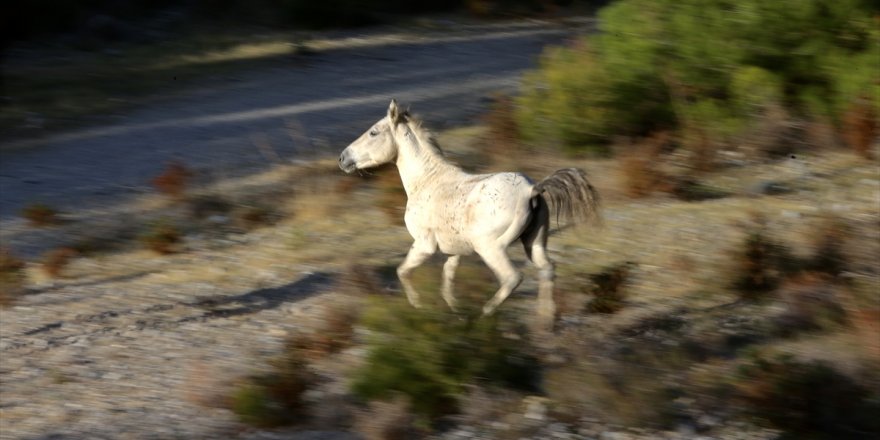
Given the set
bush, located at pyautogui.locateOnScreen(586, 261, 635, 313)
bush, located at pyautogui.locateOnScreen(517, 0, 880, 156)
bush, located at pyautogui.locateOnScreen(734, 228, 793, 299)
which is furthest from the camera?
bush, located at pyautogui.locateOnScreen(517, 0, 880, 156)

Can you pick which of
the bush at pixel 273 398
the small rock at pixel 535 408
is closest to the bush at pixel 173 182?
the bush at pixel 273 398

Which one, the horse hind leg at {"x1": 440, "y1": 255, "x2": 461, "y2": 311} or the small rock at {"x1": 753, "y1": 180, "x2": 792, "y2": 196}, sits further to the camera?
the small rock at {"x1": 753, "y1": 180, "x2": 792, "y2": 196}

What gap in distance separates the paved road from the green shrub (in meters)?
6.41

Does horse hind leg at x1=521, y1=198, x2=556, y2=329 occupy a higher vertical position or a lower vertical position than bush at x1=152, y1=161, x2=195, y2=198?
higher

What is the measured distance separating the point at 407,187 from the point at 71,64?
13.3 m

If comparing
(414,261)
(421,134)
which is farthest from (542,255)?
(421,134)

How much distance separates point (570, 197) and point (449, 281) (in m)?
0.96

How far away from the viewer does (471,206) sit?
7.53 m

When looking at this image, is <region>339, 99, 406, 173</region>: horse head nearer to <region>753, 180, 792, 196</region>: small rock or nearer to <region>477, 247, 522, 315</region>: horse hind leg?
<region>477, 247, 522, 315</region>: horse hind leg

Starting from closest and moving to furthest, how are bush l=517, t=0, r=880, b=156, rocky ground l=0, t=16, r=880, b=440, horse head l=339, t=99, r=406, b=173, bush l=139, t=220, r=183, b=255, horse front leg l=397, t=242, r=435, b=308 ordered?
rocky ground l=0, t=16, r=880, b=440 < horse front leg l=397, t=242, r=435, b=308 < horse head l=339, t=99, r=406, b=173 < bush l=139, t=220, r=183, b=255 < bush l=517, t=0, r=880, b=156

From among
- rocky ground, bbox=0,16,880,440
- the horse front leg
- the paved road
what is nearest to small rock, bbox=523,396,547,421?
rocky ground, bbox=0,16,880,440

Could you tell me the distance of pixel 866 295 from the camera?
29.2 ft

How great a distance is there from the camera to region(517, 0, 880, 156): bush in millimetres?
13516

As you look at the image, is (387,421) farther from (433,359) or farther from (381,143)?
(381,143)
